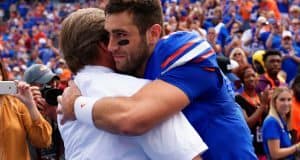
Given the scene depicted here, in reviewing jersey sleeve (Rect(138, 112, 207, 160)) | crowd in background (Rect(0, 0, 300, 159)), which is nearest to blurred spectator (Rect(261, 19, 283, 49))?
crowd in background (Rect(0, 0, 300, 159))

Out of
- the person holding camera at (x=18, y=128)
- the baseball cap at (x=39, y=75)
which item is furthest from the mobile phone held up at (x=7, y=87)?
the baseball cap at (x=39, y=75)

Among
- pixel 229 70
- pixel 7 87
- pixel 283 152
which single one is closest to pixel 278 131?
pixel 283 152

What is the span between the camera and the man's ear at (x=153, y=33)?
238cm

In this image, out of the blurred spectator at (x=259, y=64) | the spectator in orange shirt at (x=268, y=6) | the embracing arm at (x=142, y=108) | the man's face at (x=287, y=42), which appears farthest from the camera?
the spectator in orange shirt at (x=268, y=6)

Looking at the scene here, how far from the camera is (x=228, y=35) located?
578 inches

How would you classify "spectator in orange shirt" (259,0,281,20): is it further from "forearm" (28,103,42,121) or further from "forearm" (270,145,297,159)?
"forearm" (28,103,42,121)

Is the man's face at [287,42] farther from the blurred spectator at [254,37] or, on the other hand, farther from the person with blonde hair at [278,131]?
the person with blonde hair at [278,131]

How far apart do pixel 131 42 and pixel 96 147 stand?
382 millimetres

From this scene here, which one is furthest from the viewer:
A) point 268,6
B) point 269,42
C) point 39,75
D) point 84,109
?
point 268,6

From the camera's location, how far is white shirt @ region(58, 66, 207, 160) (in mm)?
2250

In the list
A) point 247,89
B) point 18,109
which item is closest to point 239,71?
point 247,89

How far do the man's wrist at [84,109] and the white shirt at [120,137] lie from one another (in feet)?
0.18

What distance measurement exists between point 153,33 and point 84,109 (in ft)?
1.15

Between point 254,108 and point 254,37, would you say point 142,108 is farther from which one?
point 254,37
